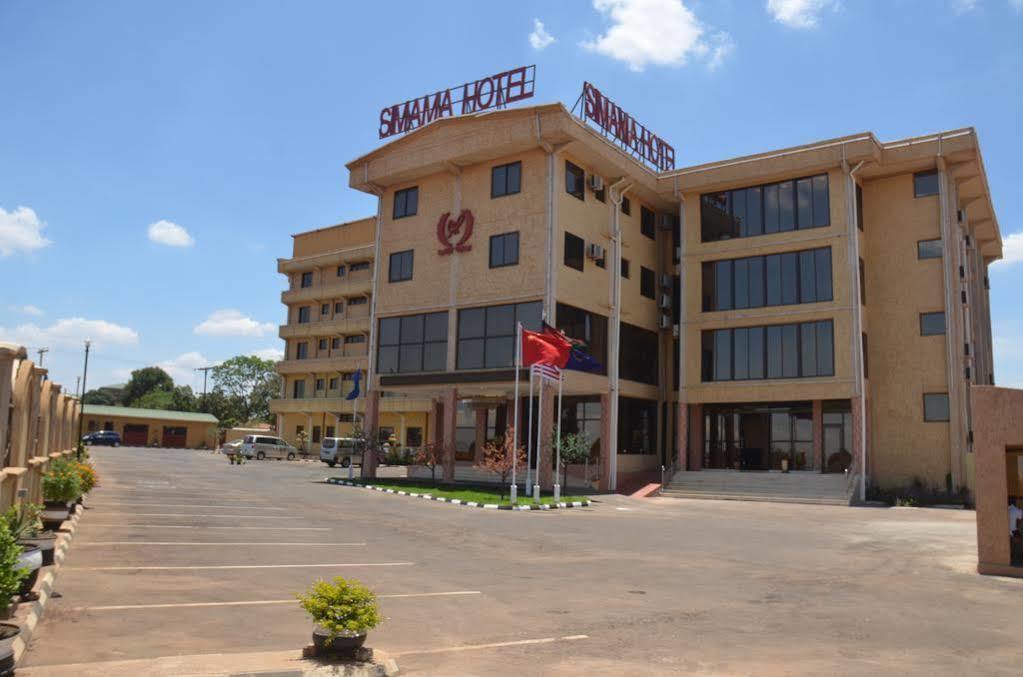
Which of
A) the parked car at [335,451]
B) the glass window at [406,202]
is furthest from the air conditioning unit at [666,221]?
the parked car at [335,451]

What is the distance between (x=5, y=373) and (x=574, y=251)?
81.6 ft

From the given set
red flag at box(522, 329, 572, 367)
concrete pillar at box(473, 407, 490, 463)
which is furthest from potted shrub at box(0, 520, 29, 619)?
concrete pillar at box(473, 407, 490, 463)

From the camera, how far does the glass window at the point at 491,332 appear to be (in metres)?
31.3

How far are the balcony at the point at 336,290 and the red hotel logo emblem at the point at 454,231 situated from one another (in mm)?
27311

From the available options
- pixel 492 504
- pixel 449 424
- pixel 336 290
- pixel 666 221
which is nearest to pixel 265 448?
pixel 336 290

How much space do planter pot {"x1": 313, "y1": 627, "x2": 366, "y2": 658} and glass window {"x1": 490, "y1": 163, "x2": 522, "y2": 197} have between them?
27.3m

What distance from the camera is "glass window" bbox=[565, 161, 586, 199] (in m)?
32.4

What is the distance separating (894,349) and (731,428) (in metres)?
7.61

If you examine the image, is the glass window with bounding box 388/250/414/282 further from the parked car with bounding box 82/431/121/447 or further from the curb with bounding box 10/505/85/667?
the parked car with bounding box 82/431/121/447

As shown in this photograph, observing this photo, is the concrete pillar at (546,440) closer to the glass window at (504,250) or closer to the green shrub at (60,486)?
the glass window at (504,250)

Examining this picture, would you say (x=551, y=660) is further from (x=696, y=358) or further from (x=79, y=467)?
(x=696, y=358)

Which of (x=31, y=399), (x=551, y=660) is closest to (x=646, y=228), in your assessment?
(x=31, y=399)

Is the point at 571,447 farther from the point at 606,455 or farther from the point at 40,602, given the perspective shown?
the point at 40,602

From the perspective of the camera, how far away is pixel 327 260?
65875 millimetres
